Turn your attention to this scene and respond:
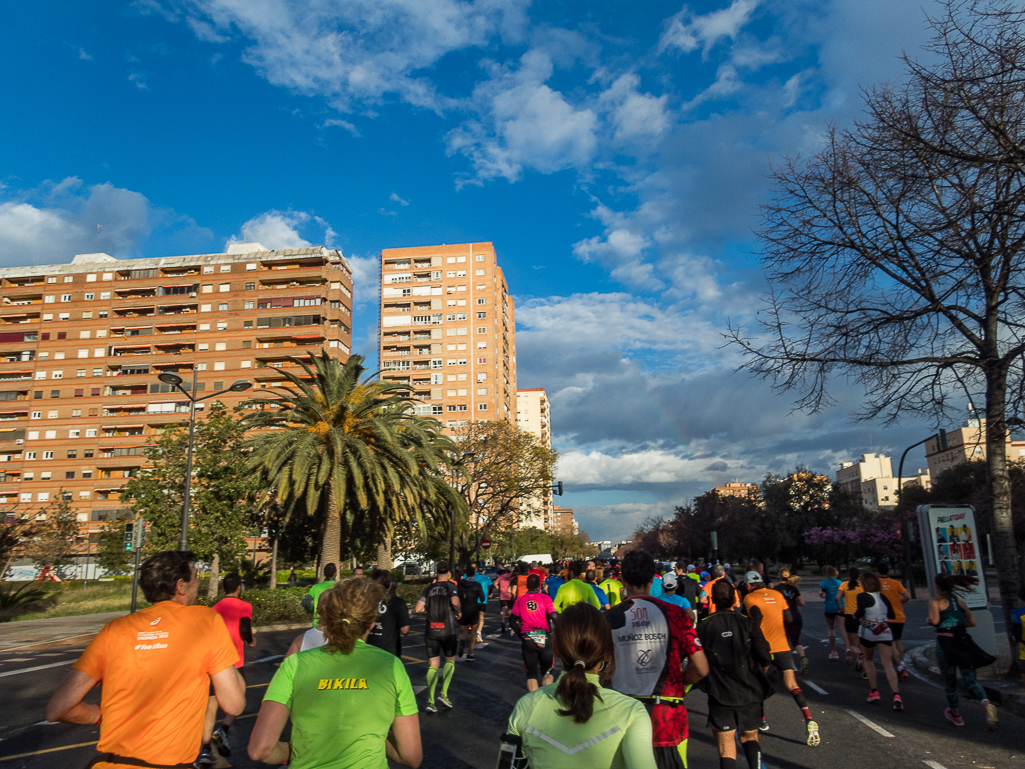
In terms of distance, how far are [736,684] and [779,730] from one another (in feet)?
9.08

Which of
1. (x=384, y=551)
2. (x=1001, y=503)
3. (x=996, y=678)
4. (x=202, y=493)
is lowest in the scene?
(x=996, y=678)

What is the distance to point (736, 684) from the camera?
543cm

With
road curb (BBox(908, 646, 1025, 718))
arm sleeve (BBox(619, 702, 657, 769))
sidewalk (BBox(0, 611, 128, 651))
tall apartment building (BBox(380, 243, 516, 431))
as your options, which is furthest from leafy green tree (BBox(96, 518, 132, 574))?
arm sleeve (BBox(619, 702, 657, 769))

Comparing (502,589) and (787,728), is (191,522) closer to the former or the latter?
(502,589)

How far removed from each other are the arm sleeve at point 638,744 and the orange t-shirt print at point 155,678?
191 cm

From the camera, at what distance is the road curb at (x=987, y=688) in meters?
8.51

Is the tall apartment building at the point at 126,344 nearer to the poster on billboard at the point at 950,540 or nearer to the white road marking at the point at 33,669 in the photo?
the white road marking at the point at 33,669

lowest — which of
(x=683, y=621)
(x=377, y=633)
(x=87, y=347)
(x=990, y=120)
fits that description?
(x=377, y=633)

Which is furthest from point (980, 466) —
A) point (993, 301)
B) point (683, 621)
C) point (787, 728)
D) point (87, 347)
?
point (87, 347)

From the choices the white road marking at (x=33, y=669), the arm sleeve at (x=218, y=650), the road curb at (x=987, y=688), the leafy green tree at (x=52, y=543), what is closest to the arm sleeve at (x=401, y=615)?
the arm sleeve at (x=218, y=650)

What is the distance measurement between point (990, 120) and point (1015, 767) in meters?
6.85

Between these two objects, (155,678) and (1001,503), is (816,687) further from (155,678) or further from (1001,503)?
(155,678)

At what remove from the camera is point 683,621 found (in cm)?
455

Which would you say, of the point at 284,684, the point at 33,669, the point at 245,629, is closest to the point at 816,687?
the point at 245,629
